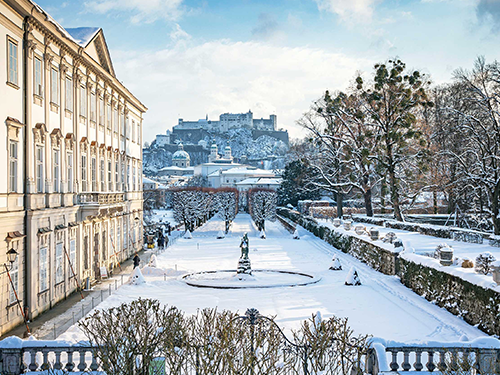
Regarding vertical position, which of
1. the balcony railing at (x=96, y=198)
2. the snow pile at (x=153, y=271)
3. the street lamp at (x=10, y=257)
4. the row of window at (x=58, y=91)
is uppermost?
the row of window at (x=58, y=91)

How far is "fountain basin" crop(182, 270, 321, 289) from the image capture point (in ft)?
68.9

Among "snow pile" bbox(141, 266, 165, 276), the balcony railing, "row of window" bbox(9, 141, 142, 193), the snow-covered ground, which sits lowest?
"snow pile" bbox(141, 266, 165, 276)

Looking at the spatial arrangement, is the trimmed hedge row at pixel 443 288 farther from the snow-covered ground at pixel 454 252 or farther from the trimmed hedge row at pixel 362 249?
the snow-covered ground at pixel 454 252

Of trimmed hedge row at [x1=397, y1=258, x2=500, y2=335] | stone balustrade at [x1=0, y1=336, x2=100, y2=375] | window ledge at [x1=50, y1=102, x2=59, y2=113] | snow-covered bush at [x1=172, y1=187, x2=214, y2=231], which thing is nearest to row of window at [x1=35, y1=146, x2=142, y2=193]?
window ledge at [x1=50, y1=102, x2=59, y2=113]

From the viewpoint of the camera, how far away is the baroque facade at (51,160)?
48.4 ft

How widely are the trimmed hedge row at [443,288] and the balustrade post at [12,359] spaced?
1092 centimetres

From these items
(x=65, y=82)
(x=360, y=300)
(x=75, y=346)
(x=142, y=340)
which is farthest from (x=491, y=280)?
(x=65, y=82)

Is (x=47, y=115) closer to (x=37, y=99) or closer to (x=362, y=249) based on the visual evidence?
(x=37, y=99)

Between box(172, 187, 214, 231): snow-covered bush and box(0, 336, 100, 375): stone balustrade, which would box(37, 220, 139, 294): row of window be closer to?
box(0, 336, 100, 375): stone balustrade

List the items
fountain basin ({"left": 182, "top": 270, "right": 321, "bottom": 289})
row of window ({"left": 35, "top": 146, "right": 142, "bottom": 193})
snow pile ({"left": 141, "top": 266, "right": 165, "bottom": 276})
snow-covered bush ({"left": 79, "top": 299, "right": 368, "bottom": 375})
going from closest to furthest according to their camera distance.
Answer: snow-covered bush ({"left": 79, "top": 299, "right": 368, "bottom": 375}), row of window ({"left": 35, "top": 146, "right": 142, "bottom": 193}), fountain basin ({"left": 182, "top": 270, "right": 321, "bottom": 289}), snow pile ({"left": 141, "top": 266, "right": 165, "bottom": 276})

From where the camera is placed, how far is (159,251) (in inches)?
1344

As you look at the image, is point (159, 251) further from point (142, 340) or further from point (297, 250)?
point (142, 340)

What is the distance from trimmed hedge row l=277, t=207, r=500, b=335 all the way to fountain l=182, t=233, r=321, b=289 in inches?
145

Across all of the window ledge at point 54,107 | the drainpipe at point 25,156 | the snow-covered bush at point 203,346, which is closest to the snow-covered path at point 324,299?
the drainpipe at point 25,156
